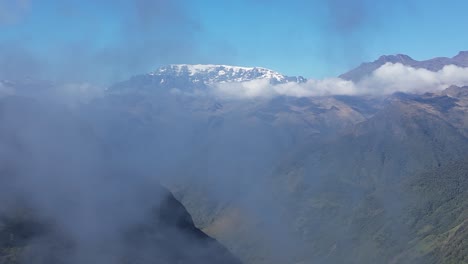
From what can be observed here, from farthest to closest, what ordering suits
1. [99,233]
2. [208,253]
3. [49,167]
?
[49,167]
[208,253]
[99,233]

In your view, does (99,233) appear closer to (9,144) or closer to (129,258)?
(129,258)

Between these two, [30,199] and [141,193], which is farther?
[141,193]

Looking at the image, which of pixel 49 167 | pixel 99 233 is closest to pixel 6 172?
pixel 49 167

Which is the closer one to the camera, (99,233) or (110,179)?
(99,233)

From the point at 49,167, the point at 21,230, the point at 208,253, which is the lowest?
the point at 208,253

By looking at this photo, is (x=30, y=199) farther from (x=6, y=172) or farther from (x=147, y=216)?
(x=147, y=216)

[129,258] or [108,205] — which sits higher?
[108,205]

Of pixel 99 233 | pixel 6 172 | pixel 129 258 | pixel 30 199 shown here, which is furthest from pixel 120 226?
pixel 6 172

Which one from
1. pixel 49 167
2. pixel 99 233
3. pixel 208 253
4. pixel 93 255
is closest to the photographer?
pixel 93 255

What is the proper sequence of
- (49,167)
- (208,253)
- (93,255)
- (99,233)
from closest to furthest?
(93,255)
(99,233)
(208,253)
(49,167)
